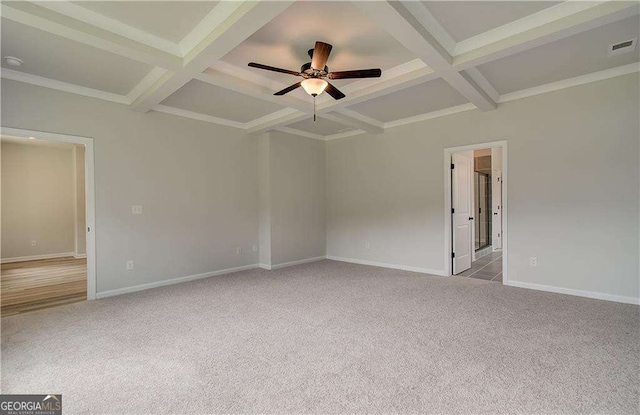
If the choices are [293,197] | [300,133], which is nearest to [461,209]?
[293,197]

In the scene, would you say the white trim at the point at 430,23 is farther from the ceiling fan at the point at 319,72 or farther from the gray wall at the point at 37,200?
the gray wall at the point at 37,200

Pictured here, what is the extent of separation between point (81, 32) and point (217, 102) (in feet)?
6.54

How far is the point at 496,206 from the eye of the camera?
25.1ft

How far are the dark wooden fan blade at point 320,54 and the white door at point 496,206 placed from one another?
6218 millimetres

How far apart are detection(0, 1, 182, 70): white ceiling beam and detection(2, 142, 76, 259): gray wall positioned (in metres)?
6.09

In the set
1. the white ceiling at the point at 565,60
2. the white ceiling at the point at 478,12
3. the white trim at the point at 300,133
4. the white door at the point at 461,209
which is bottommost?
the white door at the point at 461,209

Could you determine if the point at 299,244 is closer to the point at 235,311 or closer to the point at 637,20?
the point at 235,311

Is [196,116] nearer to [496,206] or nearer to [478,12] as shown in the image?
[478,12]

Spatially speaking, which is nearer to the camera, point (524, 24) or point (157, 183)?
point (524, 24)

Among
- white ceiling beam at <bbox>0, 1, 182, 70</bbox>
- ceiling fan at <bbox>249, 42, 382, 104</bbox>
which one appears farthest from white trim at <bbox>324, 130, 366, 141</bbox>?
white ceiling beam at <bbox>0, 1, 182, 70</bbox>

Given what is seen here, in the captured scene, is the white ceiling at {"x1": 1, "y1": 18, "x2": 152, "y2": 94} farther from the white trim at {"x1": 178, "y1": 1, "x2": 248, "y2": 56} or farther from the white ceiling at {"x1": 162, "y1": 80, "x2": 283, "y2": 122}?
the white trim at {"x1": 178, "y1": 1, "x2": 248, "y2": 56}

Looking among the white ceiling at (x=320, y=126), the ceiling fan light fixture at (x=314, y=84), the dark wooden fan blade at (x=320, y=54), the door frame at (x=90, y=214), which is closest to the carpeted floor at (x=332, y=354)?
the door frame at (x=90, y=214)

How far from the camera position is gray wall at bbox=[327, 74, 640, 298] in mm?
3570

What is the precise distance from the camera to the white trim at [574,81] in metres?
3.48
